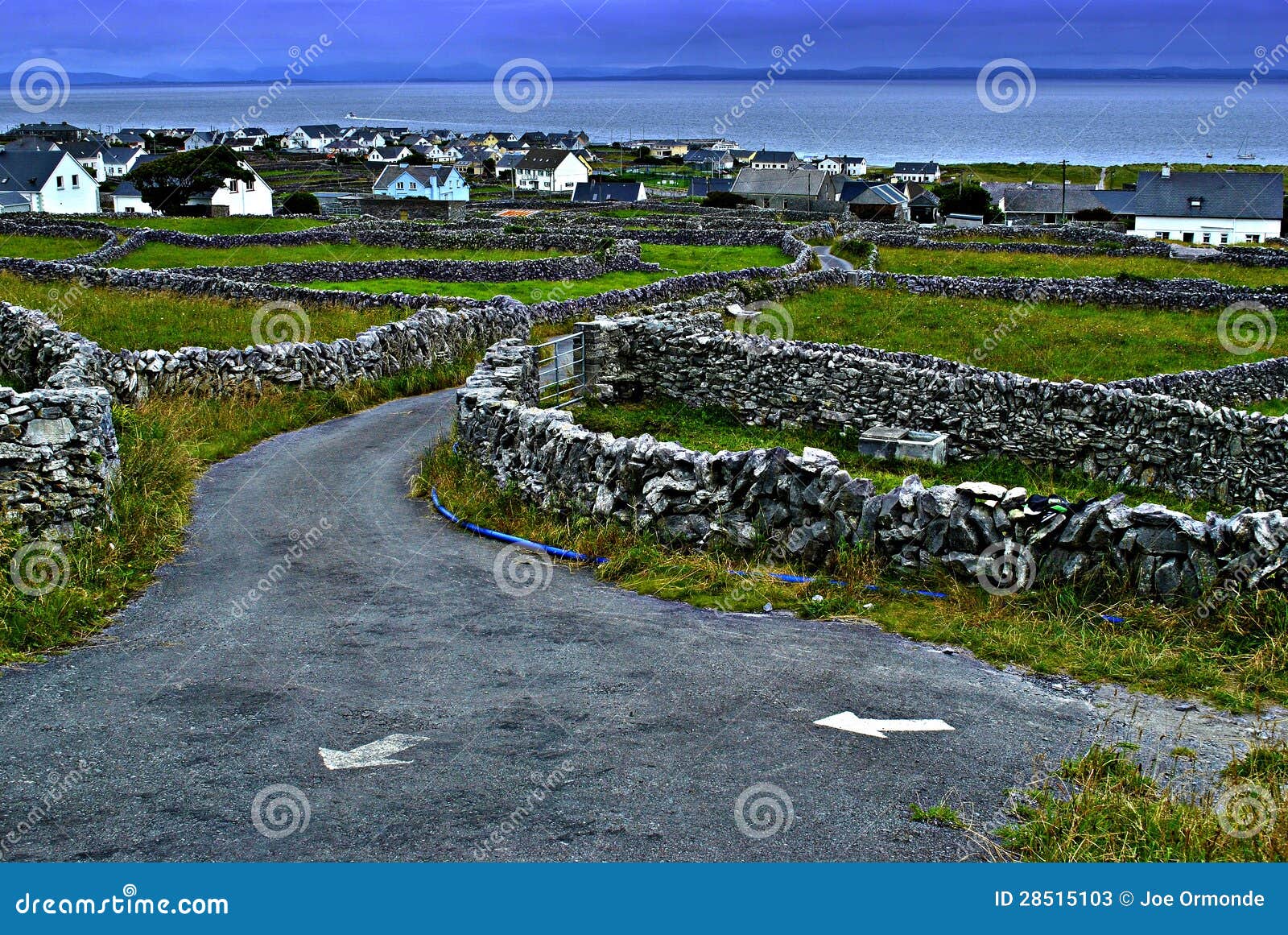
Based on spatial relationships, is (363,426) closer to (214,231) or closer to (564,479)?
(564,479)

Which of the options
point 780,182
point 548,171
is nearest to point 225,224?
point 780,182

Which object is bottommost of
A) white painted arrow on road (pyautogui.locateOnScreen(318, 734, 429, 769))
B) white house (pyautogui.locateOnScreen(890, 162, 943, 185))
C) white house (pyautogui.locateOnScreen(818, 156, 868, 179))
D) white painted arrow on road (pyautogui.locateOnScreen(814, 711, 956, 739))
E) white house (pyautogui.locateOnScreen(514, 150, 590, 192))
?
white painted arrow on road (pyautogui.locateOnScreen(318, 734, 429, 769))

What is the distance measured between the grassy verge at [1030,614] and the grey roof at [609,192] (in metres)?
104

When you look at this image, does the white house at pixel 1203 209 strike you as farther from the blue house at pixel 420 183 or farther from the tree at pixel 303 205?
the tree at pixel 303 205

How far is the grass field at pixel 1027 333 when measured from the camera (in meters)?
29.1

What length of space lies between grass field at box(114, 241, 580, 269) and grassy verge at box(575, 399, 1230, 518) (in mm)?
29933

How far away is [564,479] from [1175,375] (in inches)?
641

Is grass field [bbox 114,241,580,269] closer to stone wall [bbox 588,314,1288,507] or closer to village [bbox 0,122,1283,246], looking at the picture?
stone wall [bbox 588,314,1288,507]

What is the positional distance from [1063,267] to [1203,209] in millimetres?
56426

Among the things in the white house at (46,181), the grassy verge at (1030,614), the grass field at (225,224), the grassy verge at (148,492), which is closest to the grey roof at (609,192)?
the white house at (46,181)

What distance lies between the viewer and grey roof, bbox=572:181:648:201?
115 m

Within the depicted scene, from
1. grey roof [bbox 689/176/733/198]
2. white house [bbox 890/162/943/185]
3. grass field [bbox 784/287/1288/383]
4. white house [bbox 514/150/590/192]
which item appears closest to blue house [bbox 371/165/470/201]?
white house [bbox 514/150/590/192]

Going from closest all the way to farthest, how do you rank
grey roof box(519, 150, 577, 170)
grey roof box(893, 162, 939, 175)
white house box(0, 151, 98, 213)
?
white house box(0, 151, 98, 213), grey roof box(519, 150, 577, 170), grey roof box(893, 162, 939, 175)

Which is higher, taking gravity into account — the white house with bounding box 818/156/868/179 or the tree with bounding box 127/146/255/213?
the white house with bounding box 818/156/868/179
